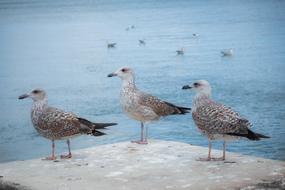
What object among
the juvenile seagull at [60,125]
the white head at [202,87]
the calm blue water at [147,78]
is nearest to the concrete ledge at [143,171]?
the juvenile seagull at [60,125]

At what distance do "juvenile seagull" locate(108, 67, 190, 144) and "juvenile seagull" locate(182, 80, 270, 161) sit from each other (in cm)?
132

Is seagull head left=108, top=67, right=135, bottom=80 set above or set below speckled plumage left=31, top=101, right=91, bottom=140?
above

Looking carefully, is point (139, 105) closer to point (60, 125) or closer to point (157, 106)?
point (157, 106)

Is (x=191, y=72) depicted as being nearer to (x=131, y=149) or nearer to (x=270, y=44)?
(x=270, y=44)

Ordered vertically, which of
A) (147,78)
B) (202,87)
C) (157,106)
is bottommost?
(147,78)

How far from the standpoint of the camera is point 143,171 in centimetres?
820

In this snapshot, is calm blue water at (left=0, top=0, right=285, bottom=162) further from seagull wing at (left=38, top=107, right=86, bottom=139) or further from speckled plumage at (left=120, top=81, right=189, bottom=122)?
seagull wing at (left=38, top=107, right=86, bottom=139)

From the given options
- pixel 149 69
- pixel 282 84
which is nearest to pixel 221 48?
pixel 149 69

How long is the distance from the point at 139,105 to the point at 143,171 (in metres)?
2.50

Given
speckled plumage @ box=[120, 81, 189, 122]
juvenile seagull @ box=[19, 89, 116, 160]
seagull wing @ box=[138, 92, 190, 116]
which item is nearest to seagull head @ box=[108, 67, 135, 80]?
speckled plumage @ box=[120, 81, 189, 122]

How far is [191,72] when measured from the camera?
2977cm

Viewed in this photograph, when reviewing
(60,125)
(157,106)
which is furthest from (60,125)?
(157,106)

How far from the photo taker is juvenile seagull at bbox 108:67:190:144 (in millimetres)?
10594

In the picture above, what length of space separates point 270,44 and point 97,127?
109 ft
